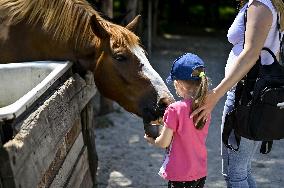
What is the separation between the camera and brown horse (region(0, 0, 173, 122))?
2.94 meters

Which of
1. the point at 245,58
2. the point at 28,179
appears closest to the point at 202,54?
the point at 245,58

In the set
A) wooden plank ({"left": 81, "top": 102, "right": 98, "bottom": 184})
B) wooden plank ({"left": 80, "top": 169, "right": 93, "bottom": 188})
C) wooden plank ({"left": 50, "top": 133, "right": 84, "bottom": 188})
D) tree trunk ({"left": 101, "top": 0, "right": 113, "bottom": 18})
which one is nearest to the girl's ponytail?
wooden plank ({"left": 50, "top": 133, "right": 84, "bottom": 188})

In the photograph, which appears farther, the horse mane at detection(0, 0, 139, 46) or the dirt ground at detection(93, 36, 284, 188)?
the dirt ground at detection(93, 36, 284, 188)

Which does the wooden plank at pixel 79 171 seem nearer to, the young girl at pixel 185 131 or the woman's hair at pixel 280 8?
the young girl at pixel 185 131

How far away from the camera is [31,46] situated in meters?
3.18

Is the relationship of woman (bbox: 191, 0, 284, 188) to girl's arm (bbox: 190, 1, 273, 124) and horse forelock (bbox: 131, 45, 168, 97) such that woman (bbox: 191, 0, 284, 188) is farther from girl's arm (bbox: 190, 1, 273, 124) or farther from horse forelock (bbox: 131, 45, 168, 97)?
horse forelock (bbox: 131, 45, 168, 97)

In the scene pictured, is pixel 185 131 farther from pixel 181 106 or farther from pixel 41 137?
pixel 41 137

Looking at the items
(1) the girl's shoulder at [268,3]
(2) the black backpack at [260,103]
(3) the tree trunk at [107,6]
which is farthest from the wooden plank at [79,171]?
(3) the tree trunk at [107,6]

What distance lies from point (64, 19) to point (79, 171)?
947 mm

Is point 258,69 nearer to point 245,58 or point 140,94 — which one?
point 245,58

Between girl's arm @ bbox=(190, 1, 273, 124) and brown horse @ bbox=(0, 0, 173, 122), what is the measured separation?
0.59m

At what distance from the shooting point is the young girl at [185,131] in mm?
2297

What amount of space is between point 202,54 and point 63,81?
9.00 m

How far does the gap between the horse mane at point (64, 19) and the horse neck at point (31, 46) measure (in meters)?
0.04
